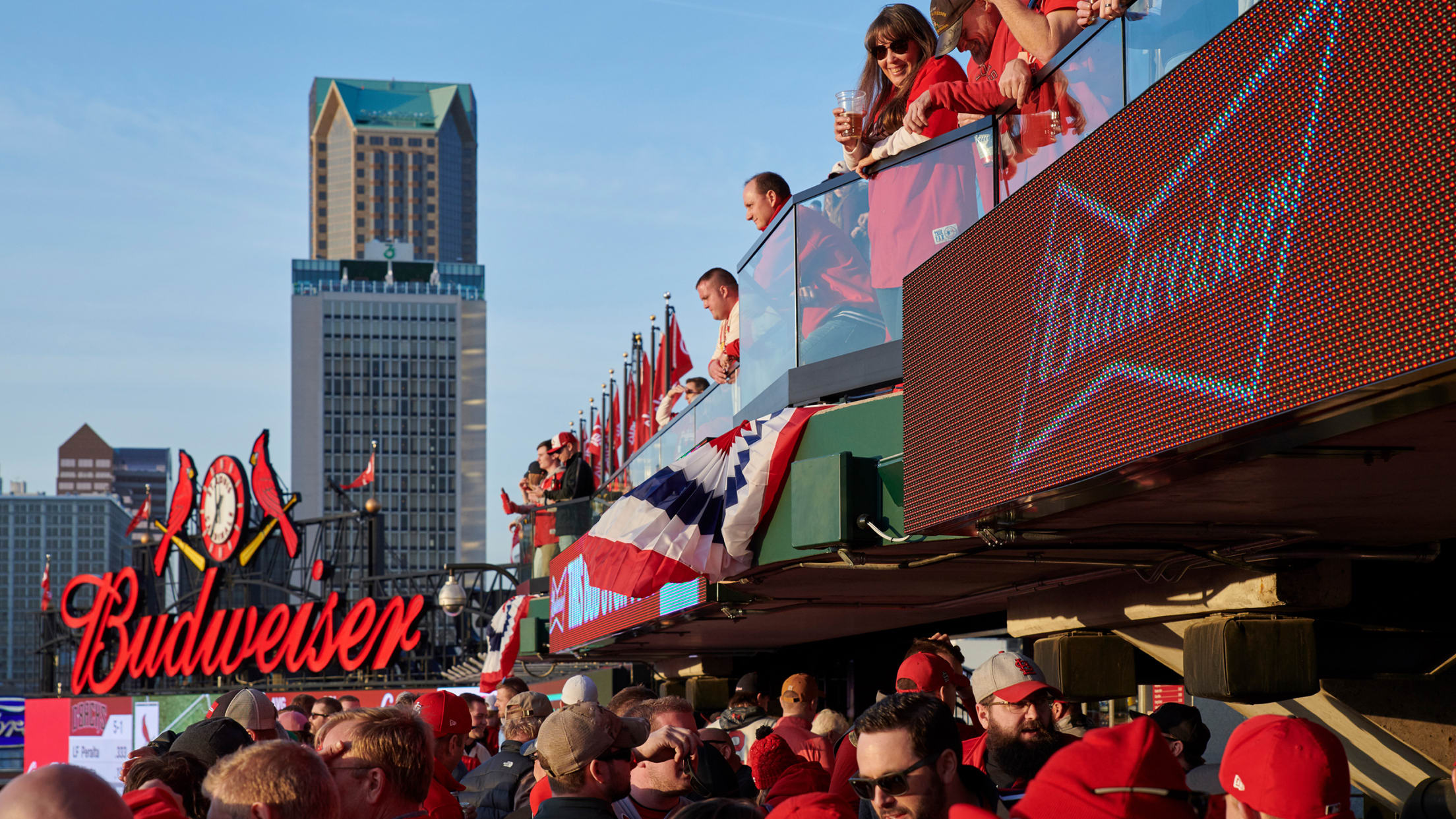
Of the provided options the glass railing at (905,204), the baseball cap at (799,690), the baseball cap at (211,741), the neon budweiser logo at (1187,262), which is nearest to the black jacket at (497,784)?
the baseball cap at (211,741)

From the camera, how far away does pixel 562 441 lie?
2138 centimetres

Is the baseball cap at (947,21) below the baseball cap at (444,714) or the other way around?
the other way around

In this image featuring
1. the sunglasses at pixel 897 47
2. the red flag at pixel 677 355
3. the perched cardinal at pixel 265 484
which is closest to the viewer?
the sunglasses at pixel 897 47

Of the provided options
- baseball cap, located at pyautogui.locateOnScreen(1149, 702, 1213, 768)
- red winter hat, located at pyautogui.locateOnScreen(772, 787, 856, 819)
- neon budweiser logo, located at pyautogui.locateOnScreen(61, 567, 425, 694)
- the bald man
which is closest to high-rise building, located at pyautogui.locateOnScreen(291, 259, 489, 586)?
neon budweiser logo, located at pyautogui.locateOnScreen(61, 567, 425, 694)

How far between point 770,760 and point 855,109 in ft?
12.2

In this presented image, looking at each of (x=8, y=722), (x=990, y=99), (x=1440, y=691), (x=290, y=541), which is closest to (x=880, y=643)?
(x=1440, y=691)

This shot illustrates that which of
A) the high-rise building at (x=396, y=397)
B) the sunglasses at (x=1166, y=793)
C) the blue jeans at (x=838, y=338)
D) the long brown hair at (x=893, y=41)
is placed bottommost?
the sunglasses at (x=1166, y=793)

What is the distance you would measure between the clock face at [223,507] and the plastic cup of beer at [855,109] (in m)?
49.2

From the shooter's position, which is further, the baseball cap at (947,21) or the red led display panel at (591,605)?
the red led display panel at (591,605)

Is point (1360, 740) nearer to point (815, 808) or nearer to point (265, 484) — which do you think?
point (815, 808)

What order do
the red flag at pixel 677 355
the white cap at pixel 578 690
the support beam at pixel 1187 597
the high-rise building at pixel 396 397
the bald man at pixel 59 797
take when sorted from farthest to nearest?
the high-rise building at pixel 396 397
the red flag at pixel 677 355
the white cap at pixel 578 690
the support beam at pixel 1187 597
the bald man at pixel 59 797

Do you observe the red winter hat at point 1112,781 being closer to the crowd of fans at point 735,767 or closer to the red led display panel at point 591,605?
the crowd of fans at point 735,767

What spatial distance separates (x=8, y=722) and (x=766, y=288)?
166 ft

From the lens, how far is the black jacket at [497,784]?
658cm
